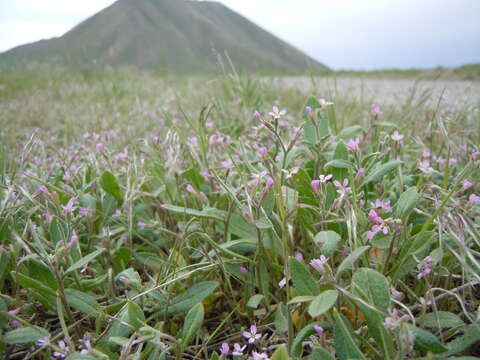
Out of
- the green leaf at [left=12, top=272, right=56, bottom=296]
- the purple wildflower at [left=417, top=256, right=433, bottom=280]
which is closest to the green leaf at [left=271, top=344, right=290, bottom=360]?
the purple wildflower at [left=417, top=256, right=433, bottom=280]

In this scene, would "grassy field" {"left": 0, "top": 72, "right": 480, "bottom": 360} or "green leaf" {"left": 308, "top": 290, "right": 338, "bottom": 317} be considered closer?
"green leaf" {"left": 308, "top": 290, "right": 338, "bottom": 317}

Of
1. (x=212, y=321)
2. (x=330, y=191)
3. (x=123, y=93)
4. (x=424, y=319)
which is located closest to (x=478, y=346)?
(x=424, y=319)

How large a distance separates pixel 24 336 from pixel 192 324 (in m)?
0.46

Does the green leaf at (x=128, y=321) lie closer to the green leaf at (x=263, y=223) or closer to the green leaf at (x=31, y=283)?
the green leaf at (x=31, y=283)

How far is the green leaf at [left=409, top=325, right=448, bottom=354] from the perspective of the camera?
2.55ft

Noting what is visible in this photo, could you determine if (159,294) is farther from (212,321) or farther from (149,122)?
(149,122)

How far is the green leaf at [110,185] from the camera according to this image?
61.0 inches

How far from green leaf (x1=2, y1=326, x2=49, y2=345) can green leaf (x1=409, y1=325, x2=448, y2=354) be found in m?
0.96

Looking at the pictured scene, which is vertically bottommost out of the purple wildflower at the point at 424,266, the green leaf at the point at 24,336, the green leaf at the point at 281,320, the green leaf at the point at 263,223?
the green leaf at the point at 281,320

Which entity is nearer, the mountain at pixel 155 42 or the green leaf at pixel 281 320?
the green leaf at pixel 281 320

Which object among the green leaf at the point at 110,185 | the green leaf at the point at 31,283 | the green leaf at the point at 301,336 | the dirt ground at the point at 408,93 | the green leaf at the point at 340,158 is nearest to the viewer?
the green leaf at the point at 301,336

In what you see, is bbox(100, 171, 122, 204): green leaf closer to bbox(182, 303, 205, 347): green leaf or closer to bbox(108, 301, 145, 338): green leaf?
bbox(108, 301, 145, 338): green leaf

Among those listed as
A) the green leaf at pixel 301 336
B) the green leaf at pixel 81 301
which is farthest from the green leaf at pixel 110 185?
the green leaf at pixel 301 336

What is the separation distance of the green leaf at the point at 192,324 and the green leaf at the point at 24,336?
39 centimetres
